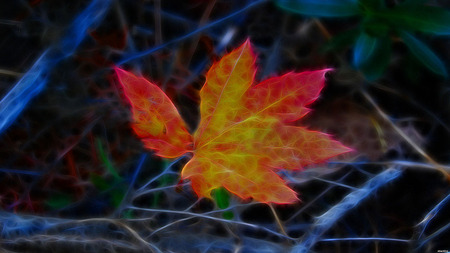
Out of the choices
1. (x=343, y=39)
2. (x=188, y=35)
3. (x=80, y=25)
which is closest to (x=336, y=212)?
(x=343, y=39)

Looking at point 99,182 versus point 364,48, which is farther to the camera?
point 99,182

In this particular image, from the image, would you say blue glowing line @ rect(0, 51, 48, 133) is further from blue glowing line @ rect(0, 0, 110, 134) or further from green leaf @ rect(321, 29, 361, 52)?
green leaf @ rect(321, 29, 361, 52)

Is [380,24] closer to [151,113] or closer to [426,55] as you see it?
[426,55]

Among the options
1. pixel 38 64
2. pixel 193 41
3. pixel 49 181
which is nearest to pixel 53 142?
pixel 49 181

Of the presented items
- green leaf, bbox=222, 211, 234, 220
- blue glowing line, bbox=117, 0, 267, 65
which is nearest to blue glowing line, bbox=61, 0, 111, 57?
blue glowing line, bbox=117, 0, 267, 65

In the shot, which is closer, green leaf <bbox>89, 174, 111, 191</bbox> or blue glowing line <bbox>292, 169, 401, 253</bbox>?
blue glowing line <bbox>292, 169, 401, 253</bbox>

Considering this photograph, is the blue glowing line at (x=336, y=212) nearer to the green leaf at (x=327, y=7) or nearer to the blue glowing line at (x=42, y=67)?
the green leaf at (x=327, y=7)
